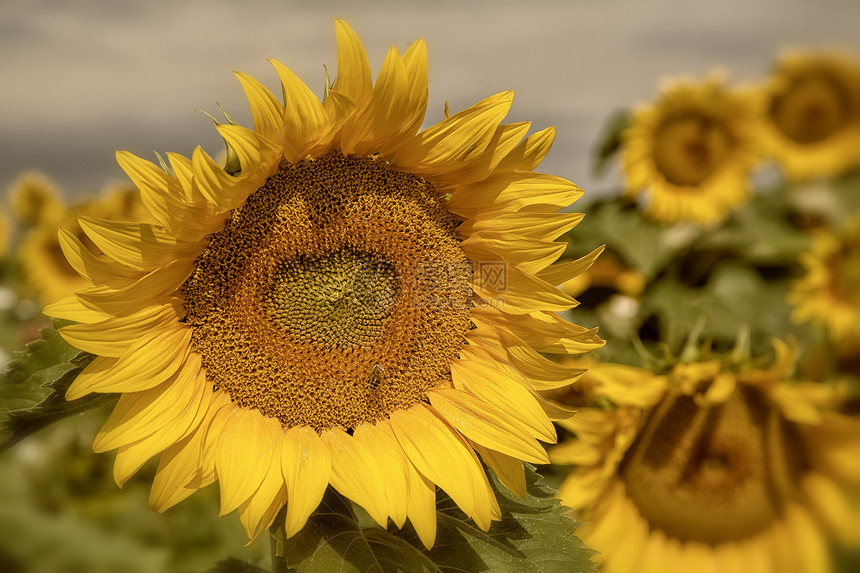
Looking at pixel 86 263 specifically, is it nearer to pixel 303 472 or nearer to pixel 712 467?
pixel 303 472

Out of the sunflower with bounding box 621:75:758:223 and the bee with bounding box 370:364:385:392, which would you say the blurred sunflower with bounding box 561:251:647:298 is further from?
the bee with bounding box 370:364:385:392

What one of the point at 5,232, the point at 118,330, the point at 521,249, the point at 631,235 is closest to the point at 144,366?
the point at 118,330

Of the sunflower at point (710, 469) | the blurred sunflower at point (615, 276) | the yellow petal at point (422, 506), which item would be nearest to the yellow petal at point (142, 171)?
the yellow petal at point (422, 506)

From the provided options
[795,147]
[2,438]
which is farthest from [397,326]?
[795,147]

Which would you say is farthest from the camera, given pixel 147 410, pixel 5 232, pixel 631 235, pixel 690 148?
pixel 5 232

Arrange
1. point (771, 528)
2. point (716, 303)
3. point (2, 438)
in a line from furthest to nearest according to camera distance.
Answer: point (716, 303) → point (771, 528) → point (2, 438)

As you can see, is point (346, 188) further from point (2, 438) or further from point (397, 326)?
point (2, 438)

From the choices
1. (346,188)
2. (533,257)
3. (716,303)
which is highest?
(346,188)
